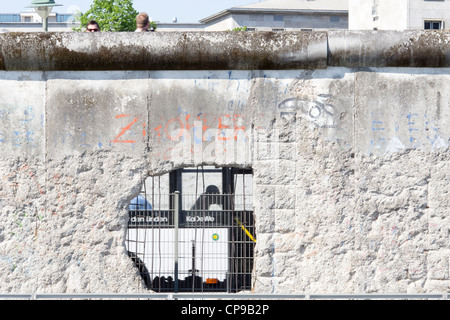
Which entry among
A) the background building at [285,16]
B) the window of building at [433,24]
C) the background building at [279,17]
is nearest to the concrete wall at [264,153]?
the window of building at [433,24]

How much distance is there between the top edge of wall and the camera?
250 inches

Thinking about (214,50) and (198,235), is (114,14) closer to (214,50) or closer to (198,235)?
(198,235)

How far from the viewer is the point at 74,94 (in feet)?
21.1

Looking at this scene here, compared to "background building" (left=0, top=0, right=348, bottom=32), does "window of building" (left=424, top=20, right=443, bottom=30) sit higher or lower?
lower

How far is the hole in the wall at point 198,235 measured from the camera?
8.35m

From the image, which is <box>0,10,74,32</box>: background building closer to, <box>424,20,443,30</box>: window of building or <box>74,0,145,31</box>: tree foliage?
<box>74,0,145,31</box>: tree foliage

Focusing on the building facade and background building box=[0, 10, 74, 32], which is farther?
background building box=[0, 10, 74, 32]

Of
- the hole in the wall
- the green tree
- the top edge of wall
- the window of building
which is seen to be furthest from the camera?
the window of building

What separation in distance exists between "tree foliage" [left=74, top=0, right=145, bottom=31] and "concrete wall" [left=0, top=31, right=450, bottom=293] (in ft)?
132

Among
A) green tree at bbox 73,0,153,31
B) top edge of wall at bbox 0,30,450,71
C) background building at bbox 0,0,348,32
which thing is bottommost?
top edge of wall at bbox 0,30,450,71

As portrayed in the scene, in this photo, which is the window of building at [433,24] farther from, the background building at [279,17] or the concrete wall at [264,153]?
the concrete wall at [264,153]

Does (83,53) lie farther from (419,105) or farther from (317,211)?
(419,105)

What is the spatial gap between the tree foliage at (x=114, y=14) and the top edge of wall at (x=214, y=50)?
1582 inches

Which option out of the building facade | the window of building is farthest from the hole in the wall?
the window of building
